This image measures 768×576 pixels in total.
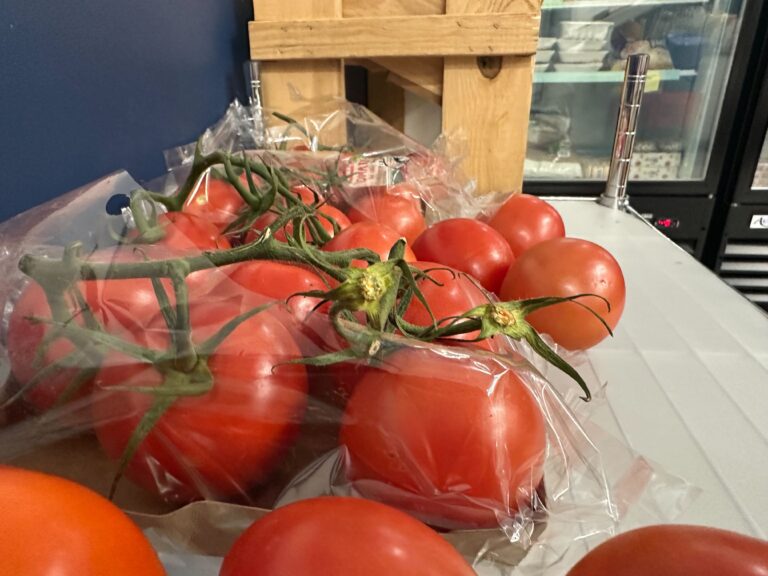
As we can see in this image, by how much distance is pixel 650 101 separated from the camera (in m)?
1.88

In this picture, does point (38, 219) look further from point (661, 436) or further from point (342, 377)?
point (661, 436)

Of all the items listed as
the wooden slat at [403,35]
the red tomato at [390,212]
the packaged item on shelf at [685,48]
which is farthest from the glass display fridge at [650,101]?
the red tomato at [390,212]

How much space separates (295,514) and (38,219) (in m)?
0.28

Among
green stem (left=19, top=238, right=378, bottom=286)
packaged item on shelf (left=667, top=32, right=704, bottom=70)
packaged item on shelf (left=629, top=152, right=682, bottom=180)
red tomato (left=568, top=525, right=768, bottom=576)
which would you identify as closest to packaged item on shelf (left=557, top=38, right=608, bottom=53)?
packaged item on shelf (left=667, top=32, right=704, bottom=70)

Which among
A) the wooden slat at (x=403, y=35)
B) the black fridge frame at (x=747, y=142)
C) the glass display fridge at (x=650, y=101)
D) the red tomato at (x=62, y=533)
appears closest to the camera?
the red tomato at (x=62, y=533)

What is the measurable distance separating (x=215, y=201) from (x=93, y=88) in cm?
15

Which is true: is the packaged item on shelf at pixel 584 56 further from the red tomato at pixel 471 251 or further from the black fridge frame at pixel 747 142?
the red tomato at pixel 471 251

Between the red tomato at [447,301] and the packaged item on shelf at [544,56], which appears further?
the packaged item on shelf at [544,56]

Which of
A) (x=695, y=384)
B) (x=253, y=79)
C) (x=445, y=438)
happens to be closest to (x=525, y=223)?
(x=695, y=384)

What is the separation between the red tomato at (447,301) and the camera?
350 millimetres

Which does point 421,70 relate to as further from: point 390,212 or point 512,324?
point 512,324

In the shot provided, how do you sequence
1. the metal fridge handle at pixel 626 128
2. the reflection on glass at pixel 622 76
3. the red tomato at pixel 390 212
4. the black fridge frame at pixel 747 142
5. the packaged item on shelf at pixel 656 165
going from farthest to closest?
the packaged item on shelf at pixel 656 165, the reflection on glass at pixel 622 76, the black fridge frame at pixel 747 142, the metal fridge handle at pixel 626 128, the red tomato at pixel 390 212

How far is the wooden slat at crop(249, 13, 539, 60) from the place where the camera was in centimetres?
93

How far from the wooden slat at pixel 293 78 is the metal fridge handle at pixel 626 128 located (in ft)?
1.78
